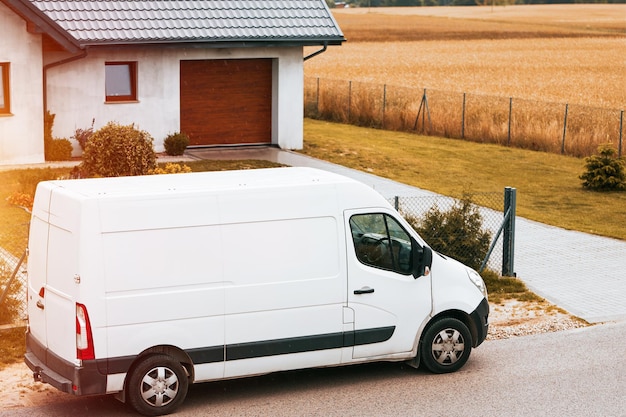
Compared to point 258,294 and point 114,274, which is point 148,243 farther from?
point 258,294

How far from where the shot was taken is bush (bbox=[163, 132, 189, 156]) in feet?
88.2

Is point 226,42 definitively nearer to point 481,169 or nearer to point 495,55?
point 481,169

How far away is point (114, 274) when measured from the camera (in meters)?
9.63

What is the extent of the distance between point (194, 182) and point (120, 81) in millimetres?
17253

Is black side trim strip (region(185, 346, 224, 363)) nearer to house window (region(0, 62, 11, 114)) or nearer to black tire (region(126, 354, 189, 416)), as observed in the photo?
black tire (region(126, 354, 189, 416))

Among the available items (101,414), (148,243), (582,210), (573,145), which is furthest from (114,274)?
(573,145)

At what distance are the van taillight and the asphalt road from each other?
75 centimetres

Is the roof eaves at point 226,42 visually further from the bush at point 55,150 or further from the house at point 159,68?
the bush at point 55,150

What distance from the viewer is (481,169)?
27.4 metres

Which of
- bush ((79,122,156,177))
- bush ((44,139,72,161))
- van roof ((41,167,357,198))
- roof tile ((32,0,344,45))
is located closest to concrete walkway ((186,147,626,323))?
van roof ((41,167,357,198))

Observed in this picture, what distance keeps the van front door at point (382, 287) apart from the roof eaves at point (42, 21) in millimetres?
15030

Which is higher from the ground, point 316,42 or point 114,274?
point 316,42

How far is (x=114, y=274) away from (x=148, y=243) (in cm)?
41

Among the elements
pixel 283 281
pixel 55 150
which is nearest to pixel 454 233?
pixel 283 281
